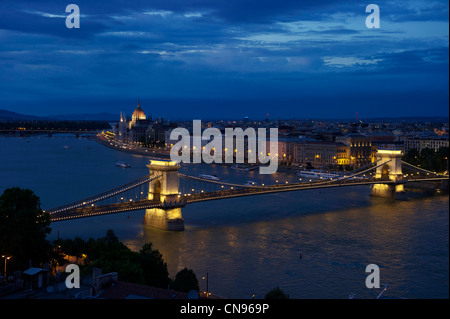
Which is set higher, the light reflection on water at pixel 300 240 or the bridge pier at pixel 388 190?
the bridge pier at pixel 388 190

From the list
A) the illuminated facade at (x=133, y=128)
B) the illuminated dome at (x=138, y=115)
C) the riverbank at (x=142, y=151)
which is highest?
the illuminated dome at (x=138, y=115)

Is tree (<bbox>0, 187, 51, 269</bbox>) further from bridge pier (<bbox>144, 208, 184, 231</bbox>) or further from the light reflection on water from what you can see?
bridge pier (<bbox>144, 208, 184, 231</bbox>)

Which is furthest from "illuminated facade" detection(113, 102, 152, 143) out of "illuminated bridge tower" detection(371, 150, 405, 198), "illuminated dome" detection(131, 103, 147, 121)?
"illuminated bridge tower" detection(371, 150, 405, 198)

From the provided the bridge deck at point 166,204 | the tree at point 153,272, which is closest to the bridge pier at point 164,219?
the bridge deck at point 166,204

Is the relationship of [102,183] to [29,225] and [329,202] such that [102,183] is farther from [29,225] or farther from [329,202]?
[29,225]

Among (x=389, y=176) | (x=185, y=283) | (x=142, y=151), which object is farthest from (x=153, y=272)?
(x=142, y=151)

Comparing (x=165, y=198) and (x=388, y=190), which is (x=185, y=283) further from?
(x=388, y=190)

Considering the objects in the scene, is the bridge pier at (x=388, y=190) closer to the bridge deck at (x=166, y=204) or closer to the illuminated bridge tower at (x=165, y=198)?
the bridge deck at (x=166, y=204)
